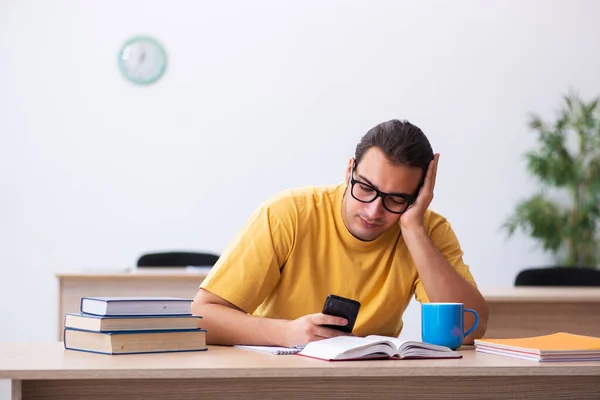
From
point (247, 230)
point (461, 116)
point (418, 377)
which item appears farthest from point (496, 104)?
point (418, 377)

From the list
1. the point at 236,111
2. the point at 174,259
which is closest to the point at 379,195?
the point at 174,259

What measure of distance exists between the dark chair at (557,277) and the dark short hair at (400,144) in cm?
180

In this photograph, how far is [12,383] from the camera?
4.05 ft

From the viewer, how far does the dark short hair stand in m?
1.83

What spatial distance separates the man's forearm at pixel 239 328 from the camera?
1.64m

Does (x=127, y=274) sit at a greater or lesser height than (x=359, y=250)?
lesser

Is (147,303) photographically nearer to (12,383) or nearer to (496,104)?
(12,383)

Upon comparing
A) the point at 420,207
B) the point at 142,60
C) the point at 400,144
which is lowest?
the point at 420,207

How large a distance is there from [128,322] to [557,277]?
255cm

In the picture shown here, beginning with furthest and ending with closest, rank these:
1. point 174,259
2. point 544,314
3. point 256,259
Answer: point 174,259 < point 544,314 < point 256,259

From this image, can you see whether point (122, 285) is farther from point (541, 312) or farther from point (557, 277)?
point (557, 277)

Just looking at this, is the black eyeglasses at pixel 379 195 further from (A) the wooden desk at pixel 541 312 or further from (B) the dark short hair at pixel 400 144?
(A) the wooden desk at pixel 541 312

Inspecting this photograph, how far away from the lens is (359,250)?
1969mm

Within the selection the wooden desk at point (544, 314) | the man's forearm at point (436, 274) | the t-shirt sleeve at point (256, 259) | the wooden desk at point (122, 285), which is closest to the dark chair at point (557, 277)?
the wooden desk at point (544, 314)
